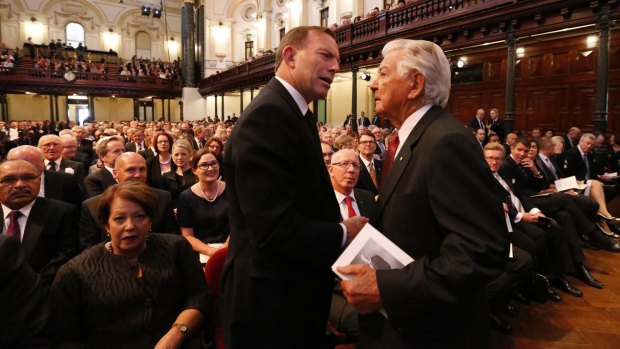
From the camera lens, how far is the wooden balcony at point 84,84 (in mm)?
22312

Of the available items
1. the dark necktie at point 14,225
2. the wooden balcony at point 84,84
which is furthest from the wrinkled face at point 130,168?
the wooden balcony at point 84,84

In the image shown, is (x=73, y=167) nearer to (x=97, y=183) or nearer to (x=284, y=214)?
(x=97, y=183)

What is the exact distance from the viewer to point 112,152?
15.0 feet

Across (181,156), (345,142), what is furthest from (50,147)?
(345,142)

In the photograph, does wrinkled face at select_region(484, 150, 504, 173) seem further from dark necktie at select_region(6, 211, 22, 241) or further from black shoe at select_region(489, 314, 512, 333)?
dark necktie at select_region(6, 211, 22, 241)

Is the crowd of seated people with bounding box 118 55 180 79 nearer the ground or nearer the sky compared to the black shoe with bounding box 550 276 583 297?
nearer the sky

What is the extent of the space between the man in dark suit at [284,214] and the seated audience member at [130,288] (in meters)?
0.68

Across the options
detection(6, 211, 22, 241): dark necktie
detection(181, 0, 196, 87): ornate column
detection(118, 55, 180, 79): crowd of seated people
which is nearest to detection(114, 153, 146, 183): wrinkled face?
detection(6, 211, 22, 241): dark necktie

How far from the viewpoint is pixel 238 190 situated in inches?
52.0

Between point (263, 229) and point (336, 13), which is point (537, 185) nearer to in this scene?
point (263, 229)

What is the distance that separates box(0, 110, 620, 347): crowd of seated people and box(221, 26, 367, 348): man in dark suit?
0.38 metres

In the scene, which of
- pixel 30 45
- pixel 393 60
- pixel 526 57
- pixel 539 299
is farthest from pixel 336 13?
pixel 30 45

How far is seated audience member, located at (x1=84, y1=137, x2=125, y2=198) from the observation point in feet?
13.1

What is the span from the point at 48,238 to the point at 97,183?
147cm
